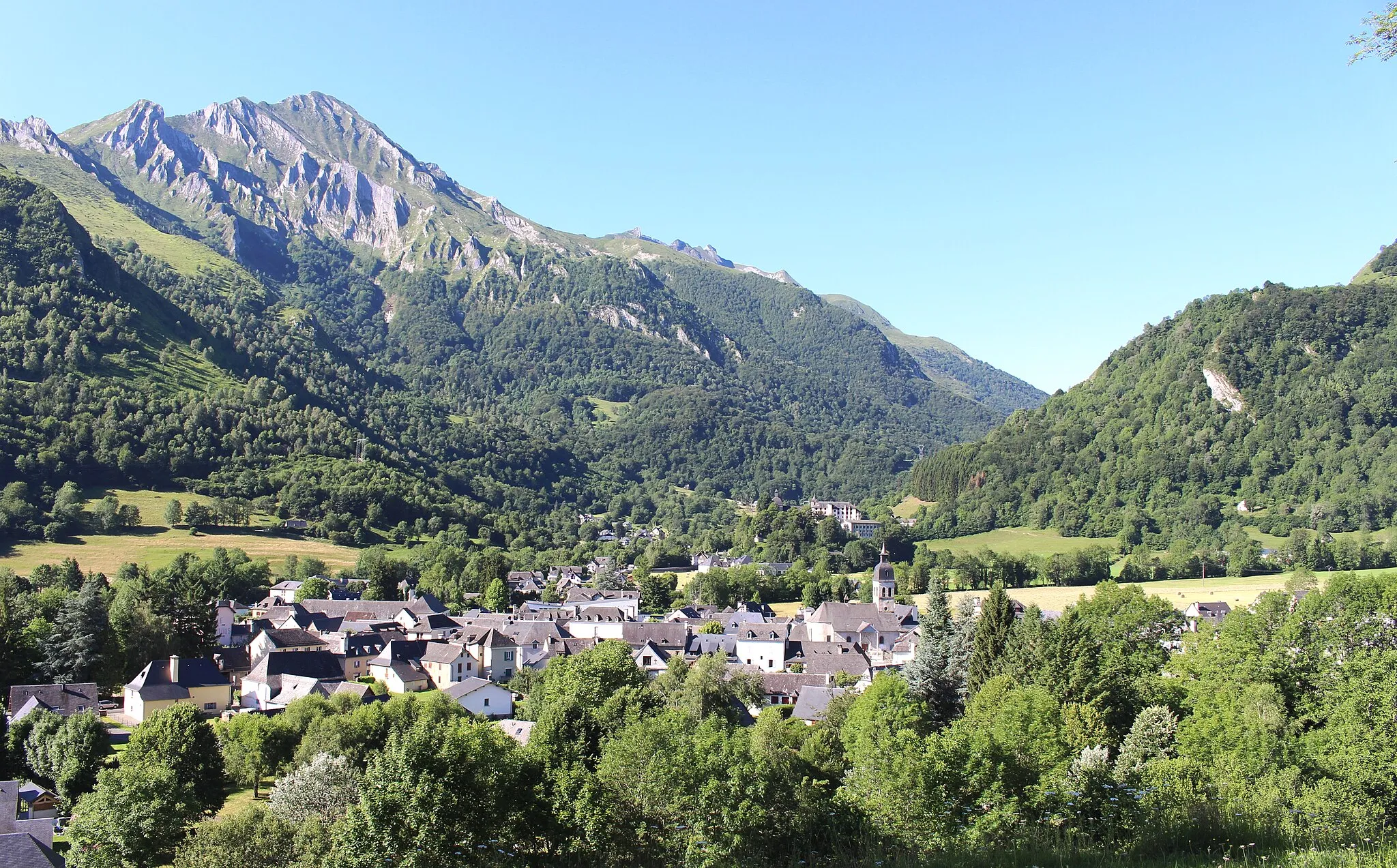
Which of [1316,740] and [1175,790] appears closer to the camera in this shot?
[1175,790]

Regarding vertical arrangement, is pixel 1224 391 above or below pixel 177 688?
above

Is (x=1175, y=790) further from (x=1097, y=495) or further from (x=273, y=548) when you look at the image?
(x=1097, y=495)

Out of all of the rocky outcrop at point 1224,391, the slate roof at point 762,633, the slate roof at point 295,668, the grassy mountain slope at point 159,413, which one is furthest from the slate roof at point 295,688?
the rocky outcrop at point 1224,391

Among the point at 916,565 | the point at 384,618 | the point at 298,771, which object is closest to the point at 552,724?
the point at 298,771

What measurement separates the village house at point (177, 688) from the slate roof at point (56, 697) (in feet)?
Result: 7.14

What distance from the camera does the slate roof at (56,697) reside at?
45438 mm

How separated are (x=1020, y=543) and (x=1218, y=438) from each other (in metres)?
40.0

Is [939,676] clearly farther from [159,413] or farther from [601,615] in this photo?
[159,413]

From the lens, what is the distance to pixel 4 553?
3735 inches

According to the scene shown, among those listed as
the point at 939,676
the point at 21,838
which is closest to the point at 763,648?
the point at 939,676

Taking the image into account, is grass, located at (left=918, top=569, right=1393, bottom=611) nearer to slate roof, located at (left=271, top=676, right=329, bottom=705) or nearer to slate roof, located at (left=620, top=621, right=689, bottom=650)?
slate roof, located at (left=620, top=621, right=689, bottom=650)

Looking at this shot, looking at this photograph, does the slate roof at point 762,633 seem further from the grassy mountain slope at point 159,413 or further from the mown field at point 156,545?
the grassy mountain slope at point 159,413

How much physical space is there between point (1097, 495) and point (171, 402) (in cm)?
13859

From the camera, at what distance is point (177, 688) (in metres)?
51.4
